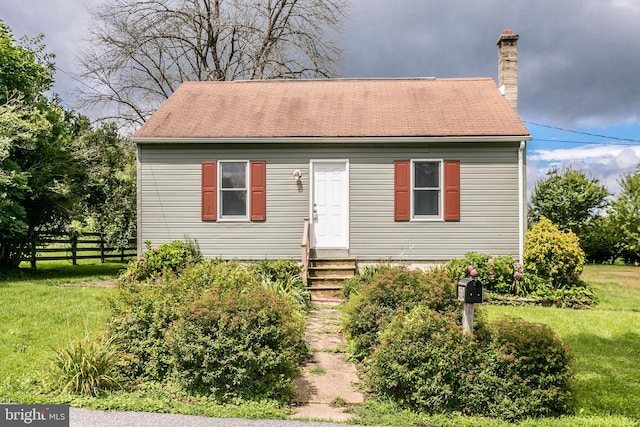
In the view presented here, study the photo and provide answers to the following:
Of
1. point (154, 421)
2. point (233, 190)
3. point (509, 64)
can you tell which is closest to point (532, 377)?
point (154, 421)

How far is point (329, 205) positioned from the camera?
11.6 meters

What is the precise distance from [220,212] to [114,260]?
428 inches

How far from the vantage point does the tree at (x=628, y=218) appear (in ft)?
69.3

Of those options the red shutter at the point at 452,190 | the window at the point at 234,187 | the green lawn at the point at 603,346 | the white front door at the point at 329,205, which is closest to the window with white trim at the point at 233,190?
the window at the point at 234,187

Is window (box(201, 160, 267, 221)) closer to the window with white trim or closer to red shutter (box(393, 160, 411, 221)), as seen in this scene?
the window with white trim

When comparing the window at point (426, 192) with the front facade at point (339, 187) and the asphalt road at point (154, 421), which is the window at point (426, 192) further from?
the asphalt road at point (154, 421)

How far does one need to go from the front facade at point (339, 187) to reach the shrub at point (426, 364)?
22.5 feet

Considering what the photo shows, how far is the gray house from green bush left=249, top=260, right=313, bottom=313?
3.63 ft

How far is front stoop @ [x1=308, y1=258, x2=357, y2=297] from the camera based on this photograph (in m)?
10.5

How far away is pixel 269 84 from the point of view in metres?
14.2

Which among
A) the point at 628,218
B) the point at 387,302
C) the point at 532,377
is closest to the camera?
the point at 532,377

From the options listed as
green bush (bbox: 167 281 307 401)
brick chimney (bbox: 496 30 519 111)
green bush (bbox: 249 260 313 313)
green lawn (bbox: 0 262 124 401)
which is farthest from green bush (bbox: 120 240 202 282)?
brick chimney (bbox: 496 30 519 111)

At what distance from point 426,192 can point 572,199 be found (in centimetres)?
1402

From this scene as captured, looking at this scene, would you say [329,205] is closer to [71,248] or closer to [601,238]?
[71,248]
